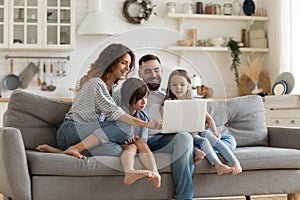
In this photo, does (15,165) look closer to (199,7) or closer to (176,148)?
(176,148)

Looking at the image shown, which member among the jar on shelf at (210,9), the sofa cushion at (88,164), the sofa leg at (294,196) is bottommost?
the sofa leg at (294,196)

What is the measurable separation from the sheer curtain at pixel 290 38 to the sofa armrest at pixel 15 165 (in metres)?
3.69

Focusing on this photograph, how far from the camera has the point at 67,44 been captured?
6117 millimetres

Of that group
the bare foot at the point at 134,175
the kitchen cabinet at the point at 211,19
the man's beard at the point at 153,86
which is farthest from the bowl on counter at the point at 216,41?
the bare foot at the point at 134,175

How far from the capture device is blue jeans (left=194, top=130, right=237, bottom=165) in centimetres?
342

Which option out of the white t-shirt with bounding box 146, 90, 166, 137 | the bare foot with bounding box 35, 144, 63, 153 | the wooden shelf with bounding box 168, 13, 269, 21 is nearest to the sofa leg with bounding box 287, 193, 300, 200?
the white t-shirt with bounding box 146, 90, 166, 137

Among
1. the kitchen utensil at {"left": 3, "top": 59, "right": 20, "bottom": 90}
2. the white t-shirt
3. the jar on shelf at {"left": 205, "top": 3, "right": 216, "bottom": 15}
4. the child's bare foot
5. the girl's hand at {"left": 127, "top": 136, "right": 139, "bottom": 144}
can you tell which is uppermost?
the jar on shelf at {"left": 205, "top": 3, "right": 216, "bottom": 15}

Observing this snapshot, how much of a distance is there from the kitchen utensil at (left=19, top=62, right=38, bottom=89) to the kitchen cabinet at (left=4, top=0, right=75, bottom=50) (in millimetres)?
283

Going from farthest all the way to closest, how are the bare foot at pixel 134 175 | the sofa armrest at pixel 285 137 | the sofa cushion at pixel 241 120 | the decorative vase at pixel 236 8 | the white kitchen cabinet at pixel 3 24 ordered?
the decorative vase at pixel 236 8 → the white kitchen cabinet at pixel 3 24 → the sofa cushion at pixel 241 120 → the sofa armrest at pixel 285 137 → the bare foot at pixel 134 175

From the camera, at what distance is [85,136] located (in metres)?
3.41

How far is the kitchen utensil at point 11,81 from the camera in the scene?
242 inches

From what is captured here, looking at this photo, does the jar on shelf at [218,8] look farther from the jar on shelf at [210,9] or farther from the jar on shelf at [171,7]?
the jar on shelf at [171,7]

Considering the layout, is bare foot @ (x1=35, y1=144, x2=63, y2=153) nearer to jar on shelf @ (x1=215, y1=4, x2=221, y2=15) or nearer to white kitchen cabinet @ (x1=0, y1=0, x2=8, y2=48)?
white kitchen cabinet @ (x1=0, y1=0, x2=8, y2=48)

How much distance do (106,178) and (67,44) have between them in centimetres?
309
